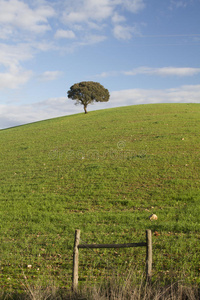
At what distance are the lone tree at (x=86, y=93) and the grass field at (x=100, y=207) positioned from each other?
3020 cm

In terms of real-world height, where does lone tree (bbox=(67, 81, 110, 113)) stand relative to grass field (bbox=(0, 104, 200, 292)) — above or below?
above

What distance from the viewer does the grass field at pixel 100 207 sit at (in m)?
7.30

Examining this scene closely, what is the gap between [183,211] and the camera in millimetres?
11070

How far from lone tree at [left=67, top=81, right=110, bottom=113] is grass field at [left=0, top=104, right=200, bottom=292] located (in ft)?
99.1

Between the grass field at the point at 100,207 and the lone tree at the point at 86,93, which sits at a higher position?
the lone tree at the point at 86,93

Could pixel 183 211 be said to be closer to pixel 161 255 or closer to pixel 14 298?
pixel 161 255

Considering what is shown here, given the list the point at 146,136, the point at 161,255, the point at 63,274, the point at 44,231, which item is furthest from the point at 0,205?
the point at 146,136

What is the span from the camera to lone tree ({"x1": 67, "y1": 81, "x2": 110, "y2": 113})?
5452 cm

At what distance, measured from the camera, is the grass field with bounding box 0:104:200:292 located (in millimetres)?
7305

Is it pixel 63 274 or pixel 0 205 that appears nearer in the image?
pixel 63 274

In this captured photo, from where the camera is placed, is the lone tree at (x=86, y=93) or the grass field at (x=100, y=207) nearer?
the grass field at (x=100, y=207)

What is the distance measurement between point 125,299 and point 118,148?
18.6 m

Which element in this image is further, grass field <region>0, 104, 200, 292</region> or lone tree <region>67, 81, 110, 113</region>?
lone tree <region>67, 81, 110, 113</region>

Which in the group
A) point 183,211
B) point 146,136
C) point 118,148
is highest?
point 146,136
